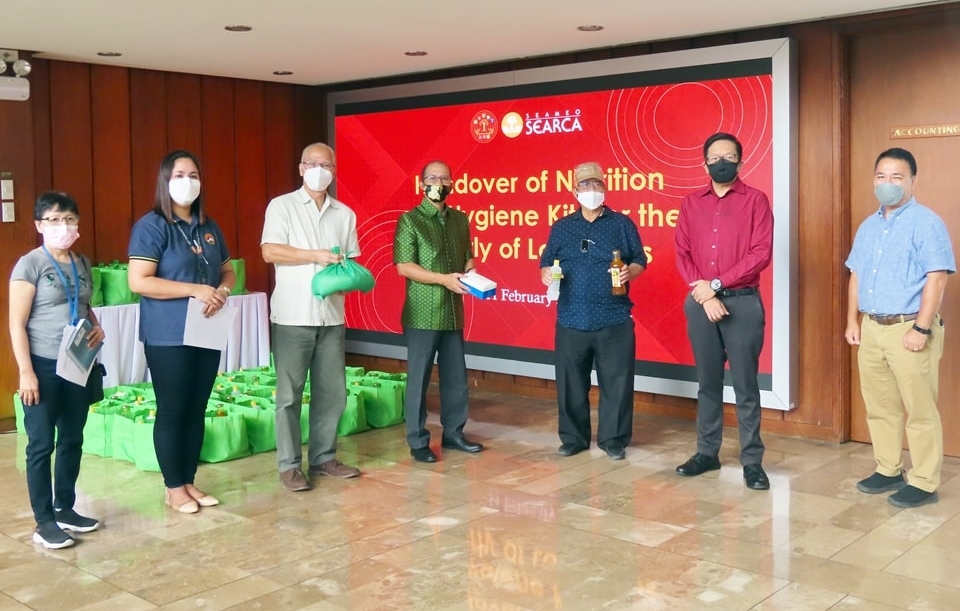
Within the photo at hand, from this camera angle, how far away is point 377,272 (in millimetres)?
7949

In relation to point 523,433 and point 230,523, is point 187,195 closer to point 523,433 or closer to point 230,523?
point 230,523

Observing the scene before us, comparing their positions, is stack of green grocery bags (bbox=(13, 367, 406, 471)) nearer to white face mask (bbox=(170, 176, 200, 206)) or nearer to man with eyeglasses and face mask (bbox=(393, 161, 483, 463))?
man with eyeglasses and face mask (bbox=(393, 161, 483, 463))

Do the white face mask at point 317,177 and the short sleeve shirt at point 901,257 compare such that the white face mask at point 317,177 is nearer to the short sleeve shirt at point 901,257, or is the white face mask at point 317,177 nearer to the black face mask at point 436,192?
the black face mask at point 436,192

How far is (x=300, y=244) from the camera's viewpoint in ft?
15.4

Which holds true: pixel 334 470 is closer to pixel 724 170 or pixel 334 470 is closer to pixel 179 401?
pixel 179 401

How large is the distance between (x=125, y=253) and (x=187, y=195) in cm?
343

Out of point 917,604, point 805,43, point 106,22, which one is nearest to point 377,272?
point 106,22

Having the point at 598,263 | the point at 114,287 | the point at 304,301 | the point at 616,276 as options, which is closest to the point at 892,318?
the point at 616,276

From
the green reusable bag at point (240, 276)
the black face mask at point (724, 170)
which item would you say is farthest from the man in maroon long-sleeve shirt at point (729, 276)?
the green reusable bag at point (240, 276)

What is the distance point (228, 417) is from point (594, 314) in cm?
205

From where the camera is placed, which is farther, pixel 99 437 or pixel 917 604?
pixel 99 437

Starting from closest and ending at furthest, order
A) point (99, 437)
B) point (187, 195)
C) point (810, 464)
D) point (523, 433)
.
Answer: point (187, 195) < point (810, 464) < point (99, 437) < point (523, 433)

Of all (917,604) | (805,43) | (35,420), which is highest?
(805,43)

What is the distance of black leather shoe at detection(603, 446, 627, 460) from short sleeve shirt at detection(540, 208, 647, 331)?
67cm
